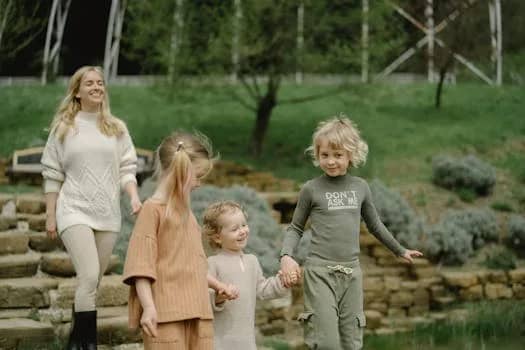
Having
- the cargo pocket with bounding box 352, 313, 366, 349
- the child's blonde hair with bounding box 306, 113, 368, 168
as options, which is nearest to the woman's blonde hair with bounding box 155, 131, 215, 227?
the child's blonde hair with bounding box 306, 113, 368, 168

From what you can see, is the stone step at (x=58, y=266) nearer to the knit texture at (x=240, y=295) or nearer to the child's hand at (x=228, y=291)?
the knit texture at (x=240, y=295)

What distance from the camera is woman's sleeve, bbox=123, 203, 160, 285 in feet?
12.0

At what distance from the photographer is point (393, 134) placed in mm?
14930

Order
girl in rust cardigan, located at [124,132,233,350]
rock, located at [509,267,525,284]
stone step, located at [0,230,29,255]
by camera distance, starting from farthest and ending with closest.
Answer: rock, located at [509,267,525,284] → stone step, located at [0,230,29,255] → girl in rust cardigan, located at [124,132,233,350]

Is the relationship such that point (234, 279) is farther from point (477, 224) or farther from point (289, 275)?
point (477, 224)

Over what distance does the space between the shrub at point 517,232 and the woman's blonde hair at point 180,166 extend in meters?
7.54

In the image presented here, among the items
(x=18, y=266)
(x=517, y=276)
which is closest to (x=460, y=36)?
(x=517, y=276)

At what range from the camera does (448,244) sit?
1030 cm

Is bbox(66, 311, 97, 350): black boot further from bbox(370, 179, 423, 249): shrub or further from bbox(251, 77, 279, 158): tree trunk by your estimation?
bbox(251, 77, 279, 158): tree trunk

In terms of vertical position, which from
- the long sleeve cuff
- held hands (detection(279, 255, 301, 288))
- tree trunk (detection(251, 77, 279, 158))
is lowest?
held hands (detection(279, 255, 301, 288))

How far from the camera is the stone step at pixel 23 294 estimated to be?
665 centimetres

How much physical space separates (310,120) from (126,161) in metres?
10.8

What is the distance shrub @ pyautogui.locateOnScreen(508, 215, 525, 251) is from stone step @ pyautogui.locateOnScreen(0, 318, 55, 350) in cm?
658

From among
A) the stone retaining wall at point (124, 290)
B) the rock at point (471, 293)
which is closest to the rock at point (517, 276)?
the stone retaining wall at point (124, 290)
